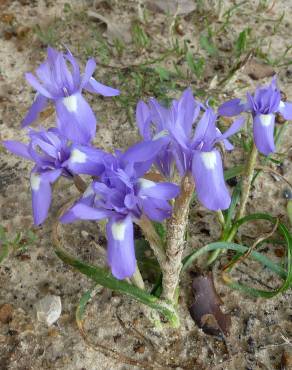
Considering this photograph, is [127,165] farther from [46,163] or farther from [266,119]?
[266,119]

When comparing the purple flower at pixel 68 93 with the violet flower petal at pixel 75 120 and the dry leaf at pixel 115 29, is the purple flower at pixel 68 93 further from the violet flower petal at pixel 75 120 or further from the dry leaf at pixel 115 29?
the dry leaf at pixel 115 29

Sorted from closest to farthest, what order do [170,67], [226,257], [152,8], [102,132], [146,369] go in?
[146,369] → [226,257] → [102,132] → [170,67] → [152,8]

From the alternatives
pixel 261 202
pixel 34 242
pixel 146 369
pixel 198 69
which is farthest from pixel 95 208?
pixel 198 69

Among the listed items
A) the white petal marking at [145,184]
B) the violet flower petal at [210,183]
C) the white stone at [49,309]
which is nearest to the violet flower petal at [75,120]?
the white petal marking at [145,184]

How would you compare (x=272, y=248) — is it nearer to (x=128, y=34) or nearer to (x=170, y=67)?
(x=170, y=67)

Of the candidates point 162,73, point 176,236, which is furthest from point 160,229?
point 162,73

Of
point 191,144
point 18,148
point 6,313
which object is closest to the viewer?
point 191,144
